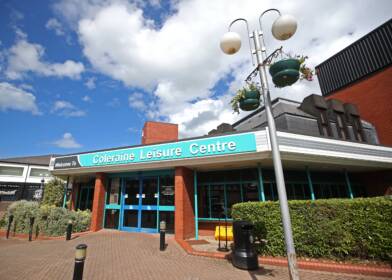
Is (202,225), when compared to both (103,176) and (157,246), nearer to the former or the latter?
(157,246)

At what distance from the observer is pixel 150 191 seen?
1214 cm

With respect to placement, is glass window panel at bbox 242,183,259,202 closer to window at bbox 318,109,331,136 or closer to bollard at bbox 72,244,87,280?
window at bbox 318,109,331,136

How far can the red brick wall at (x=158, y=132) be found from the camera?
78.5ft

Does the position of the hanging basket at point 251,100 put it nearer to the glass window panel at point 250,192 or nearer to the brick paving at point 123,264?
the brick paving at point 123,264

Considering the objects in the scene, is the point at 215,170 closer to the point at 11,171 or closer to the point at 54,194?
the point at 54,194

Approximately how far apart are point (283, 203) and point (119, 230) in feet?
36.8

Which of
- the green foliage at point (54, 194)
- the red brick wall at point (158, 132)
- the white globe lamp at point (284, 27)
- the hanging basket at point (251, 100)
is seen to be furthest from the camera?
the red brick wall at point (158, 132)

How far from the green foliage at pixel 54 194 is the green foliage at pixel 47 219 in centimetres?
454

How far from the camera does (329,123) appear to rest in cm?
1458

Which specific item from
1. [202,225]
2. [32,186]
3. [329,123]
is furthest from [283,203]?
[32,186]

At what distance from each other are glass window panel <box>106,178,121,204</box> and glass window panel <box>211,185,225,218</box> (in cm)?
587

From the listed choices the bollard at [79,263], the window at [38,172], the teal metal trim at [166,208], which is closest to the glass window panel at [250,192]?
the teal metal trim at [166,208]

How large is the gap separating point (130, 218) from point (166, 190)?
3.00 m

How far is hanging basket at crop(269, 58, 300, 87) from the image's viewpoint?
150 inches
